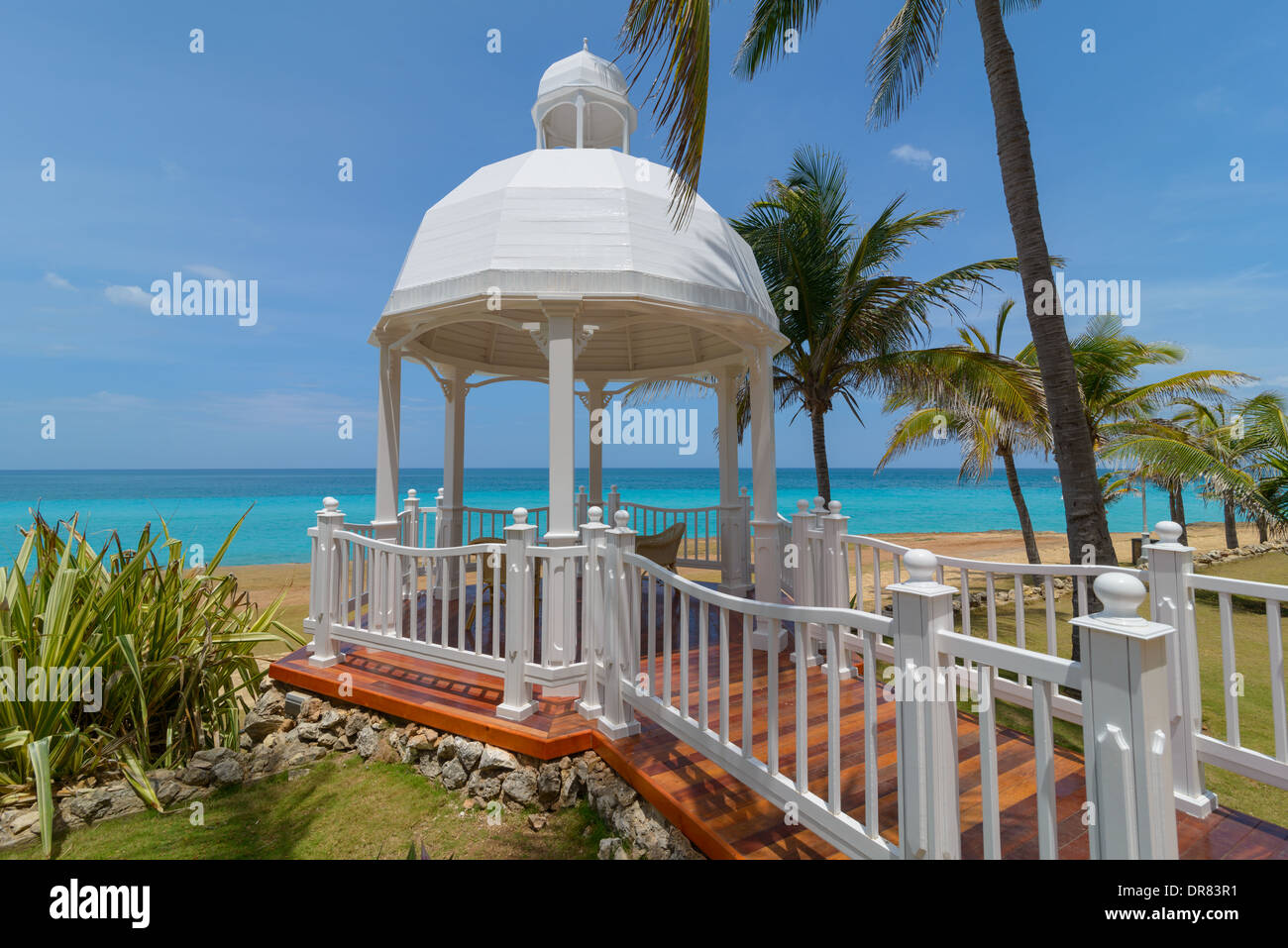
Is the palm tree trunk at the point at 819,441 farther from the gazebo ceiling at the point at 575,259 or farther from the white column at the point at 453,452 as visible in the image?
the white column at the point at 453,452

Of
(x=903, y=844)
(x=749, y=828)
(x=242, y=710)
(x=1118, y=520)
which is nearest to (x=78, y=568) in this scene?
(x=242, y=710)

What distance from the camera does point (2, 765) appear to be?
4238 millimetres

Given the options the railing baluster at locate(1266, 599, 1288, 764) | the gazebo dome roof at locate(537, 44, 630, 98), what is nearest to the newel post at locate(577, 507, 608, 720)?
the railing baluster at locate(1266, 599, 1288, 764)

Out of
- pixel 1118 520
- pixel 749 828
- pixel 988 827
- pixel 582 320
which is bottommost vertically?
pixel 1118 520

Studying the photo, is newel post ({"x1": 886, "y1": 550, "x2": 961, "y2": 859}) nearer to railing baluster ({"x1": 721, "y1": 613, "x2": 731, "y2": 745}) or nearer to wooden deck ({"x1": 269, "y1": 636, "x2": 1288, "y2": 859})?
wooden deck ({"x1": 269, "y1": 636, "x2": 1288, "y2": 859})

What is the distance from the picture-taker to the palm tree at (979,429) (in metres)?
10.4

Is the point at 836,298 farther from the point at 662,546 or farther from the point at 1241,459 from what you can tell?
the point at 1241,459

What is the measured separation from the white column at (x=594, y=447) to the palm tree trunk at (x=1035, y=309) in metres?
6.60

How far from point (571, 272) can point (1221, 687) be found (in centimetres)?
973

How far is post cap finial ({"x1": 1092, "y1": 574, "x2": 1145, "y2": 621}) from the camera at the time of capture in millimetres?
1679

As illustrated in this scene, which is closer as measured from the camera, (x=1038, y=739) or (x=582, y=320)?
(x=1038, y=739)
